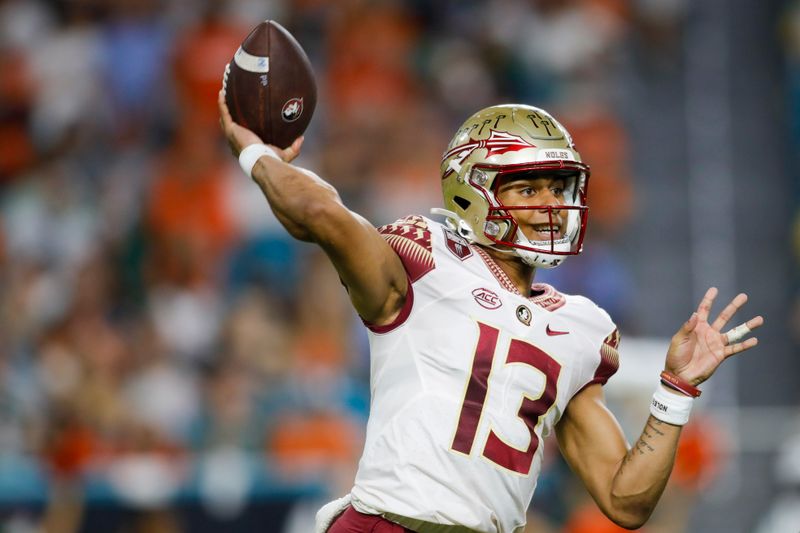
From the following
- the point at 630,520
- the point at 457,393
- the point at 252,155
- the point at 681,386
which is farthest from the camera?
the point at 630,520

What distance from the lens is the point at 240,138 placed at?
348 cm

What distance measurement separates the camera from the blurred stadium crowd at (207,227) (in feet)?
21.2

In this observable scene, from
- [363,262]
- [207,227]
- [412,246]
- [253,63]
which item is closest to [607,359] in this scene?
[412,246]

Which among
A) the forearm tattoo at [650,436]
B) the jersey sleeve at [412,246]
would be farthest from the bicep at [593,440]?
the jersey sleeve at [412,246]

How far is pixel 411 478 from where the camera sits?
344 cm

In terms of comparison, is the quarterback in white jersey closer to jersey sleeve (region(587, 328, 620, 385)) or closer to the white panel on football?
jersey sleeve (region(587, 328, 620, 385))

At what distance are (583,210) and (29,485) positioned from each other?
3.52 metres

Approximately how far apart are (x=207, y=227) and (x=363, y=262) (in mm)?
5435

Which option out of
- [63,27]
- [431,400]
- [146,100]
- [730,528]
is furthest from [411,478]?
[63,27]

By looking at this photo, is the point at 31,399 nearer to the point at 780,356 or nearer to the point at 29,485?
the point at 29,485

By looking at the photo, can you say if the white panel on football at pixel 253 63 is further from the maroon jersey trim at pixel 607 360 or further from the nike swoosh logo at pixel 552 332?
the maroon jersey trim at pixel 607 360

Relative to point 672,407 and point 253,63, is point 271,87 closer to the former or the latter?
point 253,63

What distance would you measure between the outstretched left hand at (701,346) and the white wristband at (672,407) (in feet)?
0.18

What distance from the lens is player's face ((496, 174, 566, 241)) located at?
3.76m
